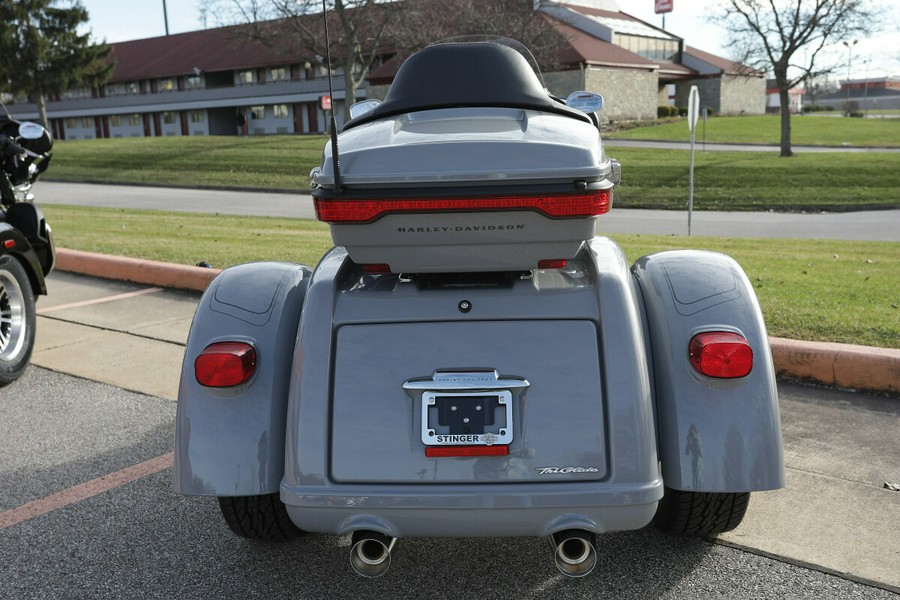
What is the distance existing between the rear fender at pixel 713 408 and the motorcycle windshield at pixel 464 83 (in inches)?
40.2

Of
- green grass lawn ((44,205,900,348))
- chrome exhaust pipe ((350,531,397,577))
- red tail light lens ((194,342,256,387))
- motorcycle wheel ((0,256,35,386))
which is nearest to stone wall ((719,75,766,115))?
green grass lawn ((44,205,900,348))

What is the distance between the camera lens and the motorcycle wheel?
18.3 ft

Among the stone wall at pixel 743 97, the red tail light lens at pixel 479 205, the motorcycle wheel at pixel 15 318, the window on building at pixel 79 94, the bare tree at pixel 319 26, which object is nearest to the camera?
the red tail light lens at pixel 479 205

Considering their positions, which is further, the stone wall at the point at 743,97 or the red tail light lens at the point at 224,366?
the stone wall at the point at 743,97

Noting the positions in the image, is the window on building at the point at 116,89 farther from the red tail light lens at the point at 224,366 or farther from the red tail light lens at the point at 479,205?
the red tail light lens at the point at 479,205

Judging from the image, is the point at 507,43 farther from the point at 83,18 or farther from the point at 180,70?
the point at 180,70

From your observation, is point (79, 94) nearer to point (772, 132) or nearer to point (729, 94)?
point (729, 94)

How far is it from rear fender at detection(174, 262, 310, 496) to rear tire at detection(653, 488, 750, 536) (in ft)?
4.77

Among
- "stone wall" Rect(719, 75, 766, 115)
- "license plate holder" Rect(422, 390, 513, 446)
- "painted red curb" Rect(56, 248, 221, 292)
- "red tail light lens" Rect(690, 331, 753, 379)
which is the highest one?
"stone wall" Rect(719, 75, 766, 115)

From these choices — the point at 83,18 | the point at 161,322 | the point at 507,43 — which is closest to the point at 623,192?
the point at 161,322

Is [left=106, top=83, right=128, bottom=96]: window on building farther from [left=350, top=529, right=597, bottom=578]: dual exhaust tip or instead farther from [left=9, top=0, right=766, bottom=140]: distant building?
[left=350, top=529, right=597, bottom=578]: dual exhaust tip

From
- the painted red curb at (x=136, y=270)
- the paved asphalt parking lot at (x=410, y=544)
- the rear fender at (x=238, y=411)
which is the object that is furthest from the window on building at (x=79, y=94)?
the rear fender at (x=238, y=411)

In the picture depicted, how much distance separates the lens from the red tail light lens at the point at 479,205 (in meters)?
2.58

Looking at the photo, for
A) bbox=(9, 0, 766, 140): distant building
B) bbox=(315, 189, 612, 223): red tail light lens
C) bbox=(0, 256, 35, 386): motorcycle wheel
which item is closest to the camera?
bbox=(315, 189, 612, 223): red tail light lens
